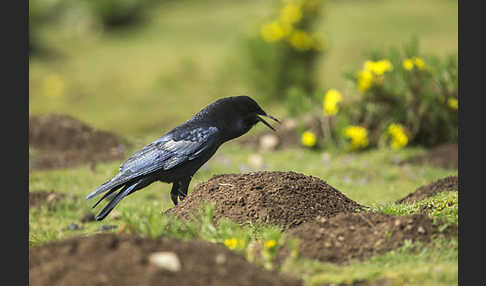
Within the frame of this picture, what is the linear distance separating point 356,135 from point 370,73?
90 centimetres

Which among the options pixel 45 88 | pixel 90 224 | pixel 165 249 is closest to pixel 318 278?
pixel 165 249

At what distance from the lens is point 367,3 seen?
24.8 meters

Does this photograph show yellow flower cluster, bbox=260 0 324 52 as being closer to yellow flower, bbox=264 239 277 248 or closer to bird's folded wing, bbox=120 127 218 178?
bird's folded wing, bbox=120 127 218 178

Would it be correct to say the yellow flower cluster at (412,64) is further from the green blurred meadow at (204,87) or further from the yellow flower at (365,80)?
the green blurred meadow at (204,87)

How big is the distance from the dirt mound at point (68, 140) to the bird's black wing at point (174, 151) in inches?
182

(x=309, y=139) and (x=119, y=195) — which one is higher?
(x=119, y=195)

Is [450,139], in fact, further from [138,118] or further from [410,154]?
[138,118]

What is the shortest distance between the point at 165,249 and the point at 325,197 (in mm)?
2075

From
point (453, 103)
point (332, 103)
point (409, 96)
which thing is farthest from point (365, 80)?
point (453, 103)

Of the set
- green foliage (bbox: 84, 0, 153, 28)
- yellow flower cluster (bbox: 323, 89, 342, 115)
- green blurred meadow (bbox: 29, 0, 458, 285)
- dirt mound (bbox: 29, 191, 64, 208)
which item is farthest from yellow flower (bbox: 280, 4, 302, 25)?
dirt mound (bbox: 29, 191, 64, 208)

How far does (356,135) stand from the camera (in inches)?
413

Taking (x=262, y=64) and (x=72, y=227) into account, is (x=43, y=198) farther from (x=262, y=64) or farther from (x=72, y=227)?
(x=262, y=64)

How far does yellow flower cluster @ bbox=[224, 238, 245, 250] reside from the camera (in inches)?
170

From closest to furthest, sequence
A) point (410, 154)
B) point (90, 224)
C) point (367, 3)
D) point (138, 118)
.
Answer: point (90, 224) < point (410, 154) < point (138, 118) < point (367, 3)
